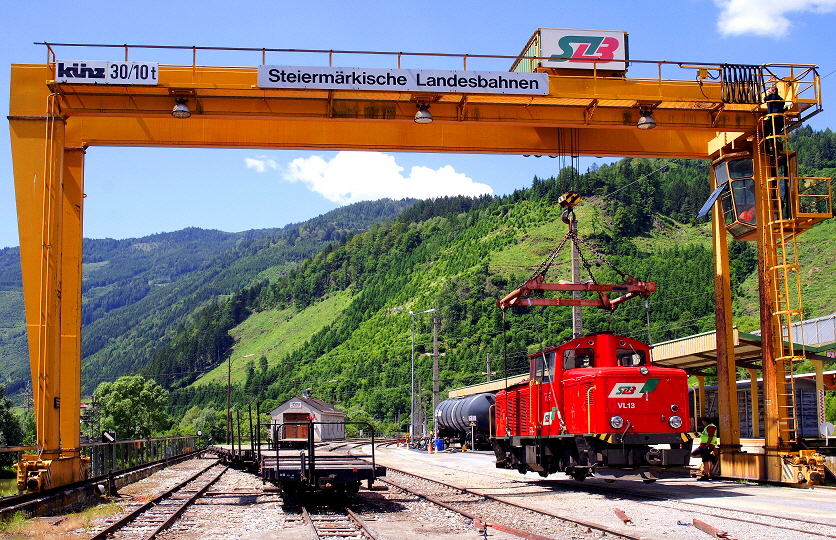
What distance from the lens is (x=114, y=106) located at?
1744cm

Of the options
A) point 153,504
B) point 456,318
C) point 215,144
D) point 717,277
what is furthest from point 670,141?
point 456,318

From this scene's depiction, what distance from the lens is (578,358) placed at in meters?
16.9

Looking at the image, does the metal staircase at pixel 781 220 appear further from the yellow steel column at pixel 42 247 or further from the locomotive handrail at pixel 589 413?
the yellow steel column at pixel 42 247

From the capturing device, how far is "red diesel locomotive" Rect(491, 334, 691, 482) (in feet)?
50.1

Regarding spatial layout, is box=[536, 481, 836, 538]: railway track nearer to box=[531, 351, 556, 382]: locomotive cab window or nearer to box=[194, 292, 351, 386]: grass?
box=[531, 351, 556, 382]: locomotive cab window

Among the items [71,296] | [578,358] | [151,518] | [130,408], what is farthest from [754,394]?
[130,408]

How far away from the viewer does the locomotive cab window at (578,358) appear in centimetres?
1678

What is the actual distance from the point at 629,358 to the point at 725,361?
442 centimetres

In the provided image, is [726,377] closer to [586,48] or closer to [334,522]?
[586,48]

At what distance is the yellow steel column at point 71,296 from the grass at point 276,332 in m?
132

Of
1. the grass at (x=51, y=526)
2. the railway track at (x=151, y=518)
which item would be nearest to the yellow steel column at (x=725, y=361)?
the railway track at (x=151, y=518)

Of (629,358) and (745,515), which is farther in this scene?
(629,358)

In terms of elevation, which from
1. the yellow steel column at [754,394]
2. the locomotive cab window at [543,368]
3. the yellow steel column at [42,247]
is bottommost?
the yellow steel column at [754,394]

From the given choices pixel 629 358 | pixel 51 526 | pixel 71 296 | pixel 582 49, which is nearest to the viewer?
pixel 51 526
